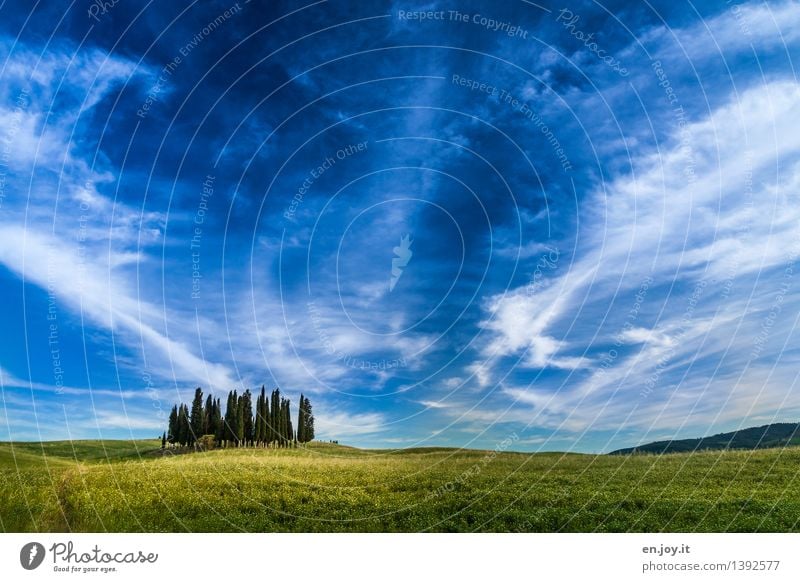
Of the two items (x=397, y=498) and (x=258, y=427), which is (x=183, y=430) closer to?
(x=258, y=427)

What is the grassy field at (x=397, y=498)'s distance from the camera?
30.6m

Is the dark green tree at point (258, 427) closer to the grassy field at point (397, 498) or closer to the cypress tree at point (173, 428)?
the cypress tree at point (173, 428)

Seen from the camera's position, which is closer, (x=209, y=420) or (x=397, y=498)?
(x=397, y=498)

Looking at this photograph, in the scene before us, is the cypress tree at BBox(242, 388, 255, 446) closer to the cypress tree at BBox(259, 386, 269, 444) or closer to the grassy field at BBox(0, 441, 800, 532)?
the cypress tree at BBox(259, 386, 269, 444)

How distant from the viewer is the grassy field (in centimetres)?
3061

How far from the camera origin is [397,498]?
34.0 meters

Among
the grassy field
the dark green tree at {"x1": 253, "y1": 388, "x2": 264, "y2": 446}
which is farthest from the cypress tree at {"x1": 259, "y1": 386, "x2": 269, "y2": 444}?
the grassy field

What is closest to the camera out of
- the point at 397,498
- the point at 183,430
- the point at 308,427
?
the point at 397,498

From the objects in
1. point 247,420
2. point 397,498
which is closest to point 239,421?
point 247,420
